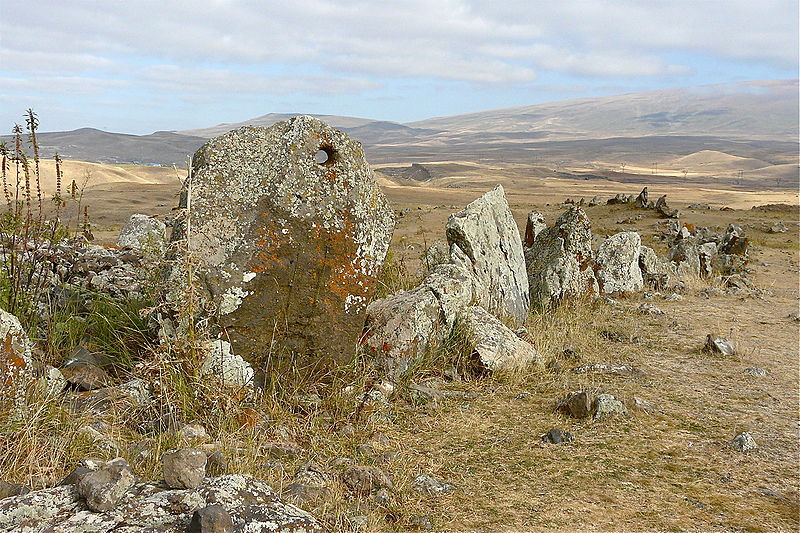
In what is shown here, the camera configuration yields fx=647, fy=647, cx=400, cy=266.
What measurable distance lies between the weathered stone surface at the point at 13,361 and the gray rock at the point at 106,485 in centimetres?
118

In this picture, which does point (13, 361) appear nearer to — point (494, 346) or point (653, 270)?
point (494, 346)

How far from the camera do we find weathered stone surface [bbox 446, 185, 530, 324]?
7.64m

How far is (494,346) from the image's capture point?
19.4 ft

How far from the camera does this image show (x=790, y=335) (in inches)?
302

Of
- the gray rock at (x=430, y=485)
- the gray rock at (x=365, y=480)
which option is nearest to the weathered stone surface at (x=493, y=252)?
the gray rock at (x=430, y=485)

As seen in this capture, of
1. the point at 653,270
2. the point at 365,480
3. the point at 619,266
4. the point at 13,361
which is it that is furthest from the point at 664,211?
the point at 13,361

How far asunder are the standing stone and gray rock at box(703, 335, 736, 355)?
3.86 m

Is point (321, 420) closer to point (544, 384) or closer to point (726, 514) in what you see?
point (544, 384)

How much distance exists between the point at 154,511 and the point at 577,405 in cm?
329

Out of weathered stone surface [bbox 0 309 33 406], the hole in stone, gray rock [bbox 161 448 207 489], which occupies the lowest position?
gray rock [bbox 161 448 207 489]

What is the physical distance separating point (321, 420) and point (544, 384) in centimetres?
219

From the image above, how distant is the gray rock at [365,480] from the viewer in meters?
3.70

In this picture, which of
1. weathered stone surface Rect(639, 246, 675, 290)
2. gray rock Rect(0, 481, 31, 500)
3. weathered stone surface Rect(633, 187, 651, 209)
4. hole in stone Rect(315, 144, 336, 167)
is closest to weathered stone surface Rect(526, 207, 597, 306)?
weathered stone surface Rect(639, 246, 675, 290)

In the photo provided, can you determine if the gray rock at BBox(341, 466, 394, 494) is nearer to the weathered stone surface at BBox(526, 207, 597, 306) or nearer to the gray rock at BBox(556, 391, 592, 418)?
the gray rock at BBox(556, 391, 592, 418)
